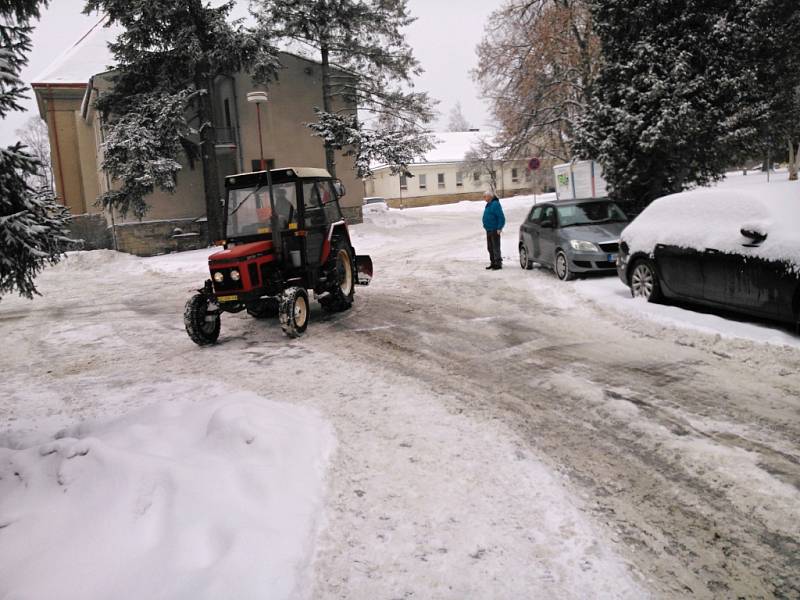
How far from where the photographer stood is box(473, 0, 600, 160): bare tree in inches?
990

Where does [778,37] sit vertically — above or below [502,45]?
below

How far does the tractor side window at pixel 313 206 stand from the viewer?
9.34m

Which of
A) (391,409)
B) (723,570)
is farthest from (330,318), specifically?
(723,570)

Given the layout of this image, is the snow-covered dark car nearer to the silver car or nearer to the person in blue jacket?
the silver car

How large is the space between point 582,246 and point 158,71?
769 inches

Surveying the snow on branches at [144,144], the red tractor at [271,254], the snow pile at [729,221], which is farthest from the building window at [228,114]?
the snow pile at [729,221]

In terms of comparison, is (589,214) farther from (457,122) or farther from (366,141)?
(457,122)

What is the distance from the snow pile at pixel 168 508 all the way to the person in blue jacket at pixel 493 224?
10064 millimetres

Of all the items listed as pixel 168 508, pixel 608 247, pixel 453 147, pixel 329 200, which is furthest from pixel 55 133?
pixel 453 147

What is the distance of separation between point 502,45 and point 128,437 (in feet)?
88.3

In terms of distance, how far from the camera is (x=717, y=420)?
490 centimetres

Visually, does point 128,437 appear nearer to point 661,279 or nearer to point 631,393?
point 631,393

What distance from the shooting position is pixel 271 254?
29.5 ft

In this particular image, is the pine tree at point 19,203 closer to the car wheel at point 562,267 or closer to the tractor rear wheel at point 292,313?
the tractor rear wheel at point 292,313
